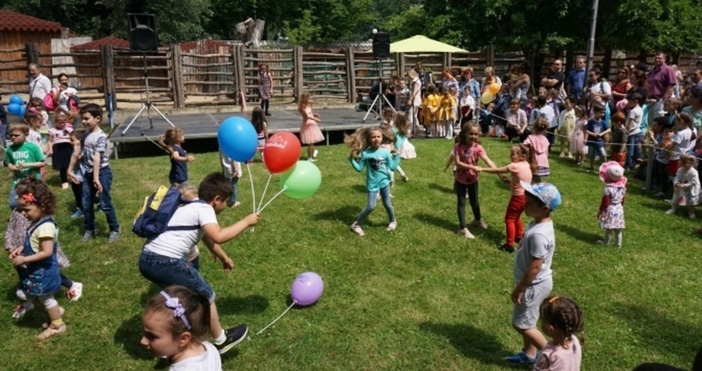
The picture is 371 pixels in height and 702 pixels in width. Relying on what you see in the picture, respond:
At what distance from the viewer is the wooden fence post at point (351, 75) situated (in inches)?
818

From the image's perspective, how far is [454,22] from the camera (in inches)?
898

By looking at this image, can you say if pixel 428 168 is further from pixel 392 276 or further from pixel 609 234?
pixel 392 276

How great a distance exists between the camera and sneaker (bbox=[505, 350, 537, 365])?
462cm

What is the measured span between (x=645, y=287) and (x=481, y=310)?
2.07m

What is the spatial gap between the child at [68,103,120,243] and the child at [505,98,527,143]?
9728 millimetres

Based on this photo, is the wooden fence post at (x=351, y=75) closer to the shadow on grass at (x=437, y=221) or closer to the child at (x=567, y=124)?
the child at (x=567, y=124)

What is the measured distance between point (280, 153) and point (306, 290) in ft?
4.58

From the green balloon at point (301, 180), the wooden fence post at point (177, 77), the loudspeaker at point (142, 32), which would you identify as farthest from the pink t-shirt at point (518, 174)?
the wooden fence post at point (177, 77)

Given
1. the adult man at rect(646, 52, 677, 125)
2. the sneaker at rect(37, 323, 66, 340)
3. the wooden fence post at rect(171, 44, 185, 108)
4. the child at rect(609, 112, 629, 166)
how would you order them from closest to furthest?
the sneaker at rect(37, 323, 66, 340) < the child at rect(609, 112, 629, 166) < the adult man at rect(646, 52, 677, 125) < the wooden fence post at rect(171, 44, 185, 108)

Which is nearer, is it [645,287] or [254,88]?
[645,287]

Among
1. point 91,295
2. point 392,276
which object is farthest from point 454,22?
point 91,295

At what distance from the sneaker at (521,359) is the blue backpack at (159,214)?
9.25ft

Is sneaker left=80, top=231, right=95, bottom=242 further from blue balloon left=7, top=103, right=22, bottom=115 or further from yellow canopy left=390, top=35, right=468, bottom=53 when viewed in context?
yellow canopy left=390, top=35, right=468, bottom=53

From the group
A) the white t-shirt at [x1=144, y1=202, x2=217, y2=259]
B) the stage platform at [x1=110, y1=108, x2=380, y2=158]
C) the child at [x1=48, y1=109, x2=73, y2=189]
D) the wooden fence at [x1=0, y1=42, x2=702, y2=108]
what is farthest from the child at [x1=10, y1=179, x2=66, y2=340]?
the wooden fence at [x1=0, y1=42, x2=702, y2=108]
